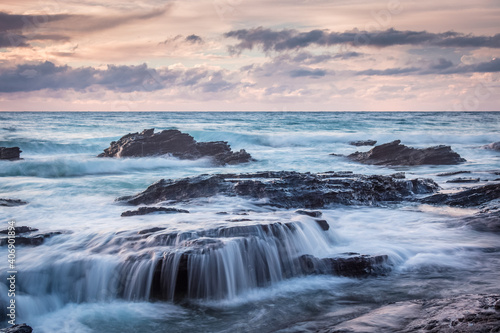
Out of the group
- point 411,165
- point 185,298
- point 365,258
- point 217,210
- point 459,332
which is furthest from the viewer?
point 411,165

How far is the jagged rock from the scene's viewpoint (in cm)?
1028

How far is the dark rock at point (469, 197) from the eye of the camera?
10.5 m

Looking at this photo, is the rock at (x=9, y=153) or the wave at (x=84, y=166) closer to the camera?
the wave at (x=84, y=166)

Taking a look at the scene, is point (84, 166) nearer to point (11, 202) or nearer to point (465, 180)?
point (11, 202)

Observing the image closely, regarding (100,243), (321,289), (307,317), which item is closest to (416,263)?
(321,289)

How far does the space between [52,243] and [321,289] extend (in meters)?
4.51

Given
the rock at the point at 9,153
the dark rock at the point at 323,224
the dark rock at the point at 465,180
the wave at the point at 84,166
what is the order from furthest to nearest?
1. the rock at the point at 9,153
2. the wave at the point at 84,166
3. the dark rock at the point at 465,180
4. the dark rock at the point at 323,224

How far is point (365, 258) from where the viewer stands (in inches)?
274

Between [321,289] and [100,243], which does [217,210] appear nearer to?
[100,243]

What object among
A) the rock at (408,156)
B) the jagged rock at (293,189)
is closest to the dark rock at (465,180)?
the jagged rock at (293,189)

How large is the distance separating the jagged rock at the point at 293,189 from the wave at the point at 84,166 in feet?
28.0

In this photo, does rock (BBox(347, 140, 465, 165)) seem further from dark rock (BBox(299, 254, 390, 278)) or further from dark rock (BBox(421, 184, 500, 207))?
dark rock (BBox(299, 254, 390, 278))

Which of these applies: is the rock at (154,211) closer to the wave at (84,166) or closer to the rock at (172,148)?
the wave at (84,166)

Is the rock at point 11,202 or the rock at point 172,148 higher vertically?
the rock at point 172,148
